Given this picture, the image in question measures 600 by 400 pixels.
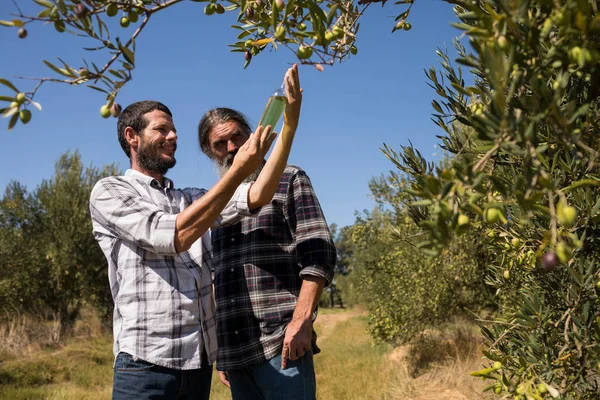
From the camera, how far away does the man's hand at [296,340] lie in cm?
212

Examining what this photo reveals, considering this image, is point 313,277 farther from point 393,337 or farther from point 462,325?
point 462,325

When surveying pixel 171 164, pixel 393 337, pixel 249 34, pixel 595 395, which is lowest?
pixel 393 337

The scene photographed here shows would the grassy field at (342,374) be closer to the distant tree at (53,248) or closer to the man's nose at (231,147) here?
the distant tree at (53,248)

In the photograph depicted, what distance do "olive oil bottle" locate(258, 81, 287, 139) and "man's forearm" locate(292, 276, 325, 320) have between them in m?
0.71

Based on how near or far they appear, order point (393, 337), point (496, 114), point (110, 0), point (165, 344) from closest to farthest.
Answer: point (496, 114) → point (110, 0) → point (165, 344) → point (393, 337)

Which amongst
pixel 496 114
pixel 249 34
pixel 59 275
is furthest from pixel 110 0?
pixel 59 275

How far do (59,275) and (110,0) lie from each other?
53.7 ft

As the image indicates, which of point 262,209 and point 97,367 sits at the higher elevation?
point 262,209

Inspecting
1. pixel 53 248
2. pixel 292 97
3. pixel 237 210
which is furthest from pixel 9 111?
pixel 53 248

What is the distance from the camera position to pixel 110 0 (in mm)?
1236

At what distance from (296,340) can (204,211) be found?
2.27 feet

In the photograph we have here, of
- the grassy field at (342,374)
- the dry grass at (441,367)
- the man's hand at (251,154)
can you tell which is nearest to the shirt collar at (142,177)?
the man's hand at (251,154)

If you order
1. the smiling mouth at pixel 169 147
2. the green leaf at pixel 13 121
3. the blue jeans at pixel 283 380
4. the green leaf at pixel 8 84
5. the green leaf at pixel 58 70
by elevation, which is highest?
the smiling mouth at pixel 169 147

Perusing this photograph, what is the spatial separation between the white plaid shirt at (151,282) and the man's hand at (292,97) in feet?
1.42
